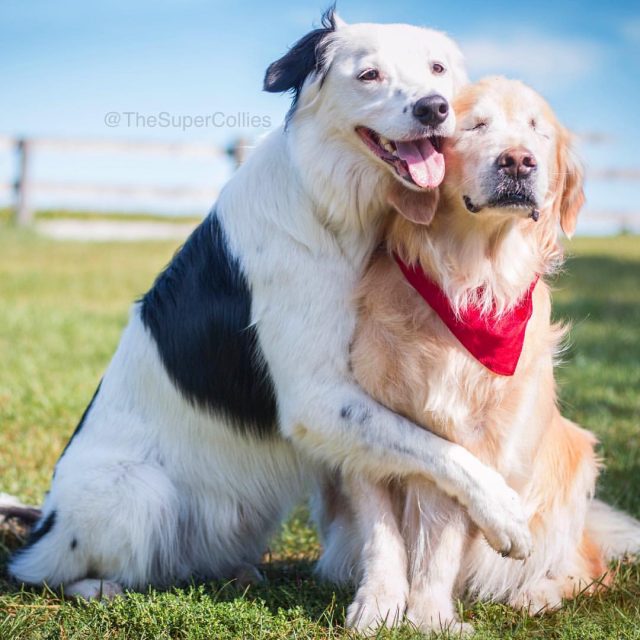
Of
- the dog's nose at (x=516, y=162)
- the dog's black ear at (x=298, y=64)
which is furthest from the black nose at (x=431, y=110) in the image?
the dog's black ear at (x=298, y=64)

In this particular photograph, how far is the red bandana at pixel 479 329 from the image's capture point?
2.82 m

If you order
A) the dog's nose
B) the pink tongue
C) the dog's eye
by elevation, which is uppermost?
the dog's eye

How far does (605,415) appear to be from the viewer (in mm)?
5312

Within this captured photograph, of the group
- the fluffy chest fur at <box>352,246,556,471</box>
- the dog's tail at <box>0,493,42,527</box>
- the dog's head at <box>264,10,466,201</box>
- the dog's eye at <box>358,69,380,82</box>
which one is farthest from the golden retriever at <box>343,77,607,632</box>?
the dog's tail at <box>0,493,42,527</box>

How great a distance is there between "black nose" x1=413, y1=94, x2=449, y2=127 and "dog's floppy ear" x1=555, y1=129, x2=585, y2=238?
1.63ft

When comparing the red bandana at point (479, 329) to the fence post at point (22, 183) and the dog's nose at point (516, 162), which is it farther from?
the fence post at point (22, 183)

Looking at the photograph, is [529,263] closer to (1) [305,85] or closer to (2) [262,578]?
(1) [305,85]

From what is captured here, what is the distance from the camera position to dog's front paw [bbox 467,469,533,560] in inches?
106

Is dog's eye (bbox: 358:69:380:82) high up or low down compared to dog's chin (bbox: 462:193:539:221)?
up

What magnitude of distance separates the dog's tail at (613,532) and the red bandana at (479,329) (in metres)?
0.99

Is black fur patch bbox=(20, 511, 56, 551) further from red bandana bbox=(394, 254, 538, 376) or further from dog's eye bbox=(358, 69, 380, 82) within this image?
dog's eye bbox=(358, 69, 380, 82)

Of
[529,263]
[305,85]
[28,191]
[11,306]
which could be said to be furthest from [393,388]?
[28,191]

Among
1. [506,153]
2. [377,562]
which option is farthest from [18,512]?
[506,153]

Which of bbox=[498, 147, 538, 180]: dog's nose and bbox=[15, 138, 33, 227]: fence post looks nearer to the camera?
bbox=[498, 147, 538, 180]: dog's nose
